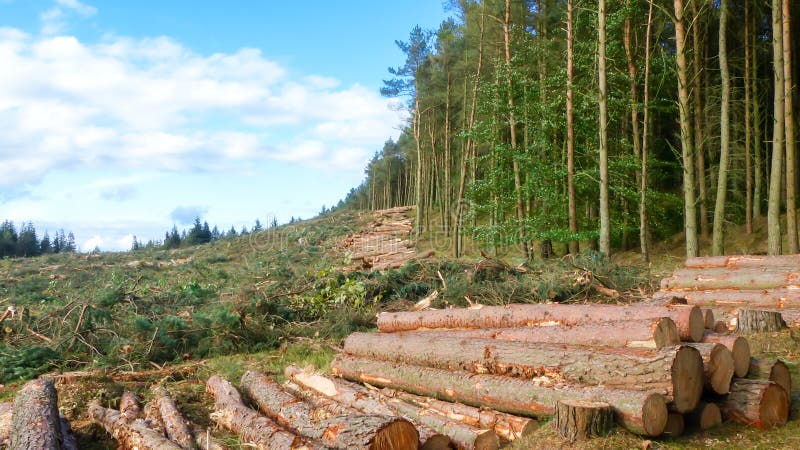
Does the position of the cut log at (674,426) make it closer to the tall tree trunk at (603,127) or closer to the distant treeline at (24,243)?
the tall tree trunk at (603,127)

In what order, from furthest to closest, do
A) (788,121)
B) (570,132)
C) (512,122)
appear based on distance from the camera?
(512,122), (570,132), (788,121)

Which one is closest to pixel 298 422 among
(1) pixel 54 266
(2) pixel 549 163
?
Result: (2) pixel 549 163

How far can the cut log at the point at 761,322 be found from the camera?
7.14 meters

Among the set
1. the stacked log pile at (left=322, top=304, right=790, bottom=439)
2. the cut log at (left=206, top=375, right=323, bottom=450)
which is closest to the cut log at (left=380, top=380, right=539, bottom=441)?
the stacked log pile at (left=322, top=304, right=790, bottom=439)

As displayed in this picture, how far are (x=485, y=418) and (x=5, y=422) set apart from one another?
4.94m

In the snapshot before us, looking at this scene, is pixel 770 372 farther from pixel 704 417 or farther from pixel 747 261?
pixel 747 261

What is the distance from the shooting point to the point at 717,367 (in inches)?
179

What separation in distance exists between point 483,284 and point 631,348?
529 centimetres

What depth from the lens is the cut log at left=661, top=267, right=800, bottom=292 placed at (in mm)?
8719

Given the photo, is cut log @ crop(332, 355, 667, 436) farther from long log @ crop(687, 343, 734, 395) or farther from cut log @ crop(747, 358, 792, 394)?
cut log @ crop(747, 358, 792, 394)

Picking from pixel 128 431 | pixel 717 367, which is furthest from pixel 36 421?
pixel 717 367

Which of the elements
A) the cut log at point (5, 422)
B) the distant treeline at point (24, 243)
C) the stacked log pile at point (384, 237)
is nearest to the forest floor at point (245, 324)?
the cut log at point (5, 422)

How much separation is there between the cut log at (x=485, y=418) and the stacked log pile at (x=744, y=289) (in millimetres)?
4413

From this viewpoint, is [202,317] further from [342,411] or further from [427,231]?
[427,231]
